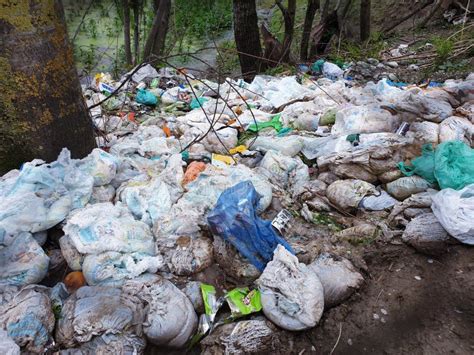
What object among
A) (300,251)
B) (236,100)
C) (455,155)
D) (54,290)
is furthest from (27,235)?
(236,100)

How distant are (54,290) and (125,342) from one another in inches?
18.6

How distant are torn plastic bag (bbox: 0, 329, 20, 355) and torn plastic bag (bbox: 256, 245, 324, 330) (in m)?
0.97

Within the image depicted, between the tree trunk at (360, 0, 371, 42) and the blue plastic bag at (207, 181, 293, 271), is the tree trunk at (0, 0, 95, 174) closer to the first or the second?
the blue plastic bag at (207, 181, 293, 271)

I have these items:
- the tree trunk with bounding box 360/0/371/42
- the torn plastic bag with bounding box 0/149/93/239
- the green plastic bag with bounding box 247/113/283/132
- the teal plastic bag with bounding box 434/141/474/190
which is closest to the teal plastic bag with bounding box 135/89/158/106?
the green plastic bag with bounding box 247/113/283/132

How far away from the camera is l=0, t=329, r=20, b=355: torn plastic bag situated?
140 cm

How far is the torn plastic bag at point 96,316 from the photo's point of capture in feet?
5.05

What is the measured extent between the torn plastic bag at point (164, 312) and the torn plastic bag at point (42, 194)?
0.60 m

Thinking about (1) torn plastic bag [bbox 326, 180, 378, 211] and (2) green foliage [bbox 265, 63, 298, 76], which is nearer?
(1) torn plastic bag [bbox 326, 180, 378, 211]

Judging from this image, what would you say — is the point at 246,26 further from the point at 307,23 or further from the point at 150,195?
the point at 150,195

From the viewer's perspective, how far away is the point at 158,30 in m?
5.94

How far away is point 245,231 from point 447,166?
4.26 ft

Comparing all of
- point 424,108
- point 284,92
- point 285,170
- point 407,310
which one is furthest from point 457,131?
point 284,92

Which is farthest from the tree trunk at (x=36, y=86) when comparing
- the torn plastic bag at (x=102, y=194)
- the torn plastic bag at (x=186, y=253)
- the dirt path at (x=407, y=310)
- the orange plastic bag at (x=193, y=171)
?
the dirt path at (x=407, y=310)

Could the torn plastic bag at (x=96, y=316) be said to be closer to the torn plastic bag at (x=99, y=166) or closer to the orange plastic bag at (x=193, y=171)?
the torn plastic bag at (x=99, y=166)
